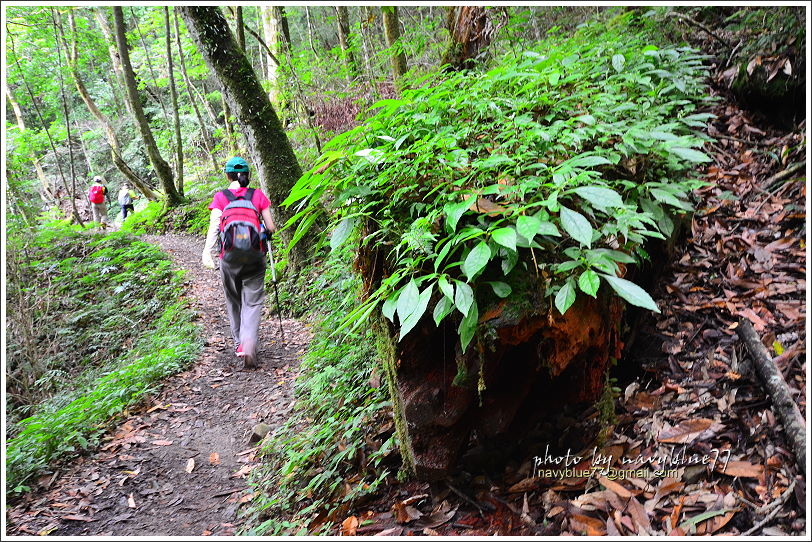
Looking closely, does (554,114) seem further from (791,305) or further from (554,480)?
(554,480)

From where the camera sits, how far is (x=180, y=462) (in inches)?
165

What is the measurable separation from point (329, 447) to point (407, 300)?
6.75 ft

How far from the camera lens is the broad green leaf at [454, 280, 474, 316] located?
2008 millimetres

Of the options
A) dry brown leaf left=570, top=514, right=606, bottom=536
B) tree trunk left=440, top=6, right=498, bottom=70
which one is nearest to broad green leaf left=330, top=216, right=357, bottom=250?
dry brown leaf left=570, top=514, right=606, bottom=536

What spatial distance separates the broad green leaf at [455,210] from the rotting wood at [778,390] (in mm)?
1741

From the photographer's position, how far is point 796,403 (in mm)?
2145

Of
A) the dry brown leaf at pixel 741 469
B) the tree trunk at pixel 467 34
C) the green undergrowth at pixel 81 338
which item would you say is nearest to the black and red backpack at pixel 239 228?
the green undergrowth at pixel 81 338

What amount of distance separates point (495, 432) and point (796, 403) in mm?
1439

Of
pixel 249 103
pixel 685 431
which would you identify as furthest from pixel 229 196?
pixel 685 431

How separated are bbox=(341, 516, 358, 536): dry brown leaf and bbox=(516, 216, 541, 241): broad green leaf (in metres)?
1.95

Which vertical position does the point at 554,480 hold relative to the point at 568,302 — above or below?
below

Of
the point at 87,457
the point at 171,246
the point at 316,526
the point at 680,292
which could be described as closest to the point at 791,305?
the point at 680,292

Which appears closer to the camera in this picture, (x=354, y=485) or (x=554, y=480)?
(x=554, y=480)

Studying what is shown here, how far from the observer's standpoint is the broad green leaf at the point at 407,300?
81.1 inches
